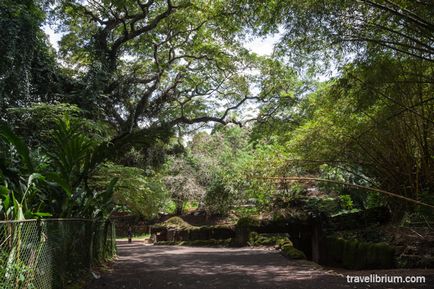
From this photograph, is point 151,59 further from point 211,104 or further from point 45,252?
point 45,252

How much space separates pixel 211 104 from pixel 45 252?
16.2 m

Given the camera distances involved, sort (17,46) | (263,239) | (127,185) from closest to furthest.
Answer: (127,185) < (17,46) < (263,239)

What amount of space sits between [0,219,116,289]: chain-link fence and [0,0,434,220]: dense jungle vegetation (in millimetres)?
300

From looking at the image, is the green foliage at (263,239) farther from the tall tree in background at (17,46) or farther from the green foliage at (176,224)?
the tall tree in background at (17,46)

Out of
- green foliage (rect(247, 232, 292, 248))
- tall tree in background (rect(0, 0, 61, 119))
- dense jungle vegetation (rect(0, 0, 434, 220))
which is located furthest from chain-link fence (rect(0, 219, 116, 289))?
green foliage (rect(247, 232, 292, 248))

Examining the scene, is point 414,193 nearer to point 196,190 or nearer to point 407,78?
point 407,78

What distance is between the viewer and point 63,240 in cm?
530

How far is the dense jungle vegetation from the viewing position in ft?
21.7

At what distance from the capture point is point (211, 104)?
20.2m

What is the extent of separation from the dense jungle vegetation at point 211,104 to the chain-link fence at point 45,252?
30cm

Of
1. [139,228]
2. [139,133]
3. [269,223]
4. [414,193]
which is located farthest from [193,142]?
[139,133]

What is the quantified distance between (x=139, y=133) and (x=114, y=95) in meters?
10.5

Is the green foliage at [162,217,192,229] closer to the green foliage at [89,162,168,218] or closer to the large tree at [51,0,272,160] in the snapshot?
the large tree at [51,0,272,160]

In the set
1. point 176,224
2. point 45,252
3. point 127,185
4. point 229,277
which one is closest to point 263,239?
point 176,224
